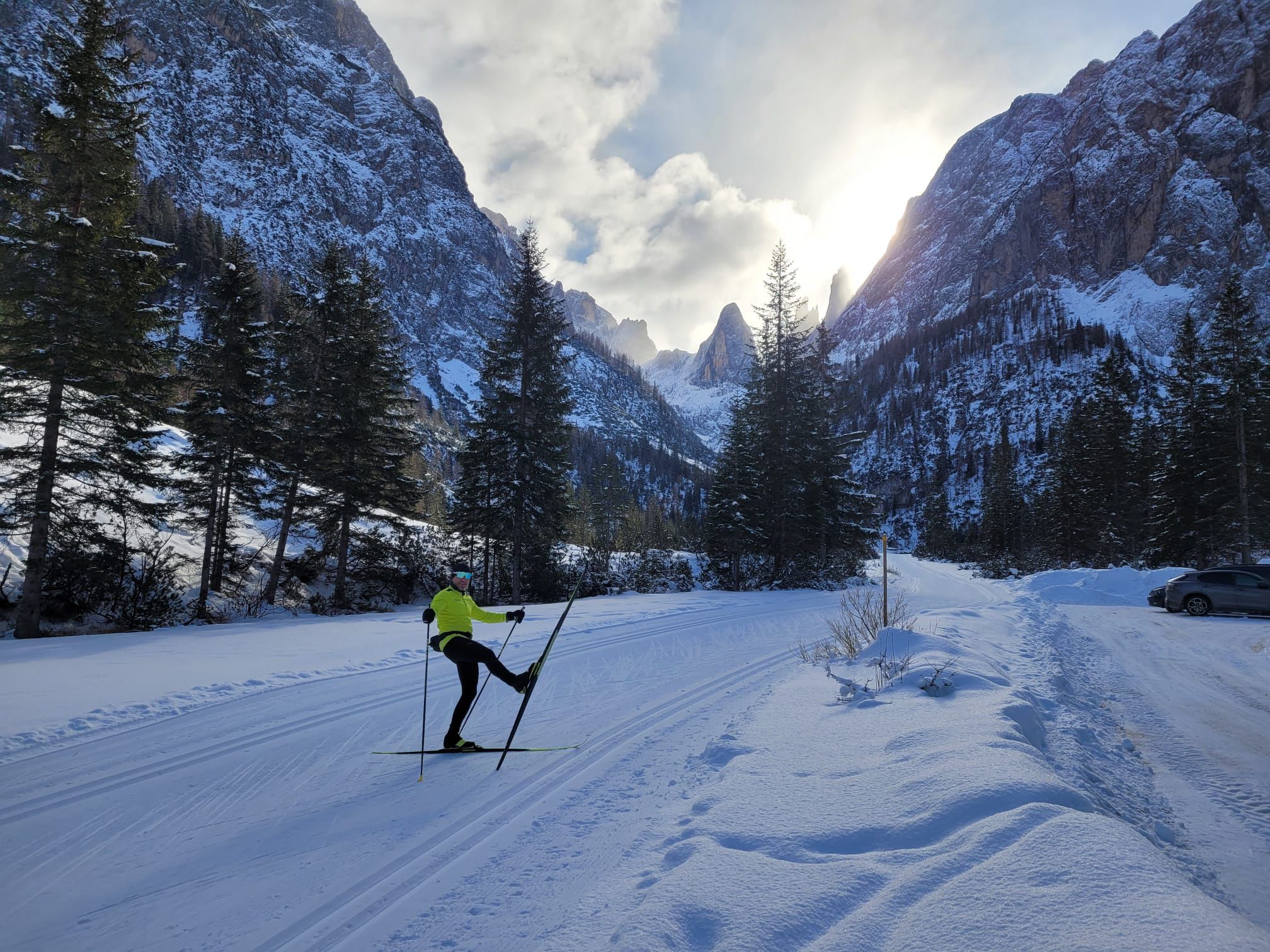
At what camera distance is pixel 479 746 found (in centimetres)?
572

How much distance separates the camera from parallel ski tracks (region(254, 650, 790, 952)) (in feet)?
9.86

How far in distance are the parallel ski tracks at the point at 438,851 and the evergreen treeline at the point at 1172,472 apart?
104 feet

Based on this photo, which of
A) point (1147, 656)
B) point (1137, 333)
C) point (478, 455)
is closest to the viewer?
point (1147, 656)

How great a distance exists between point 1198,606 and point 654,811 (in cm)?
1931

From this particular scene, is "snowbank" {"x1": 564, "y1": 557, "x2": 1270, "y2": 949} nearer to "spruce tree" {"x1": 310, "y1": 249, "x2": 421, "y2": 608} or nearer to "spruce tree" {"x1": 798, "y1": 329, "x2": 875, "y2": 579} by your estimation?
"spruce tree" {"x1": 310, "y1": 249, "x2": 421, "y2": 608}

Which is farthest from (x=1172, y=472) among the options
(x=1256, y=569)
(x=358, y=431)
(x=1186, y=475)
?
(x=358, y=431)

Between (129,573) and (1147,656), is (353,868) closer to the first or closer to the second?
(1147,656)

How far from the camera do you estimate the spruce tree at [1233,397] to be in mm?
24938

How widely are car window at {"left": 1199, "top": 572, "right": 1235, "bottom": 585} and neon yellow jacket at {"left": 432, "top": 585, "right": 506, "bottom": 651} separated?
66.0ft

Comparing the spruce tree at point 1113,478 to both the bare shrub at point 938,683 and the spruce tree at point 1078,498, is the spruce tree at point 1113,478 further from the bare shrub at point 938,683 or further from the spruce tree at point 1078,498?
the bare shrub at point 938,683

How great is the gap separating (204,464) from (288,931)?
18666 mm

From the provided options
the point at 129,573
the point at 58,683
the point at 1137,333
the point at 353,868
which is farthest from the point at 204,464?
the point at 1137,333

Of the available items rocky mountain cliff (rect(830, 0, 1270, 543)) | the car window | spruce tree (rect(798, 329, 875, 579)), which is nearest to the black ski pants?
the car window

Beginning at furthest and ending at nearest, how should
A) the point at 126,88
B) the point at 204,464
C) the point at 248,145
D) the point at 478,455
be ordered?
the point at 248,145 → the point at 478,455 → the point at 204,464 → the point at 126,88
